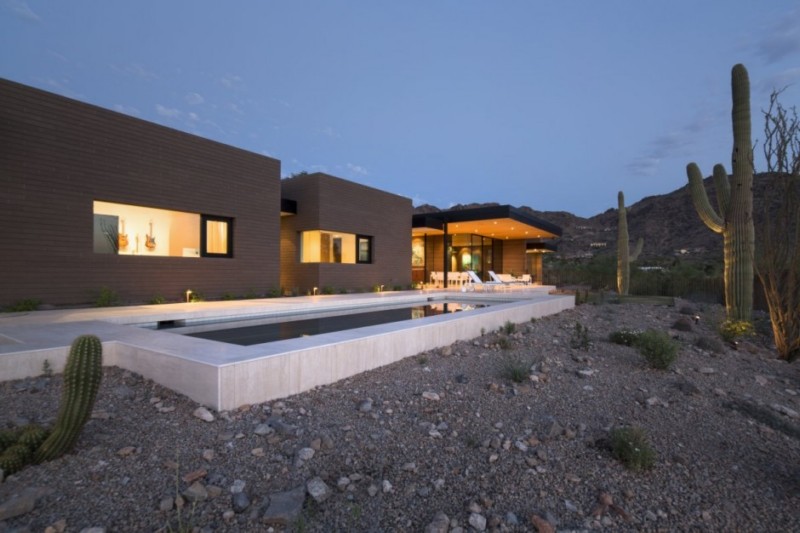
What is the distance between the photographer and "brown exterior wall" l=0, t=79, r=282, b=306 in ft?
24.7

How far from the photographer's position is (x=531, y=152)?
61.9 m

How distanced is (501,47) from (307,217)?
18.1 m

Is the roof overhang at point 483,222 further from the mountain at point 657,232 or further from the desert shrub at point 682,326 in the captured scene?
the mountain at point 657,232

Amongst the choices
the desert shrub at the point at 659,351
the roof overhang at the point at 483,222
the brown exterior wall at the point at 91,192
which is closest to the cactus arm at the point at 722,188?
the desert shrub at the point at 659,351

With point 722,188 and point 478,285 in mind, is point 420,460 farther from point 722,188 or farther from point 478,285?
point 478,285

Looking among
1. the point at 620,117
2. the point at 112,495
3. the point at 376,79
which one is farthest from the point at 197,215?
the point at 620,117

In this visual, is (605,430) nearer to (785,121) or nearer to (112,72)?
(785,121)

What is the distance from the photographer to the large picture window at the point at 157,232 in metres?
9.38

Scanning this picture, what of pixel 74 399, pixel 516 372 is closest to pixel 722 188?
pixel 516 372

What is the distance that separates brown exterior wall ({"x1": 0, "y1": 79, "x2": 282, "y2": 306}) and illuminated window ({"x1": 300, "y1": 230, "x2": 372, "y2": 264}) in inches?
110

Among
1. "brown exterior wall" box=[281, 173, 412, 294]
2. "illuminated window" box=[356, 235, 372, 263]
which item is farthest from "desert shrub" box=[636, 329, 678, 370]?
"illuminated window" box=[356, 235, 372, 263]

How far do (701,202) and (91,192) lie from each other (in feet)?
41.0

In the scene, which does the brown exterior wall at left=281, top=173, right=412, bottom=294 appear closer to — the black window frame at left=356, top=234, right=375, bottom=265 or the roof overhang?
the black window frame at left=356, top=234, right=375, bottom=265

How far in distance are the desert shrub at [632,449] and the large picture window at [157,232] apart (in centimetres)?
998
